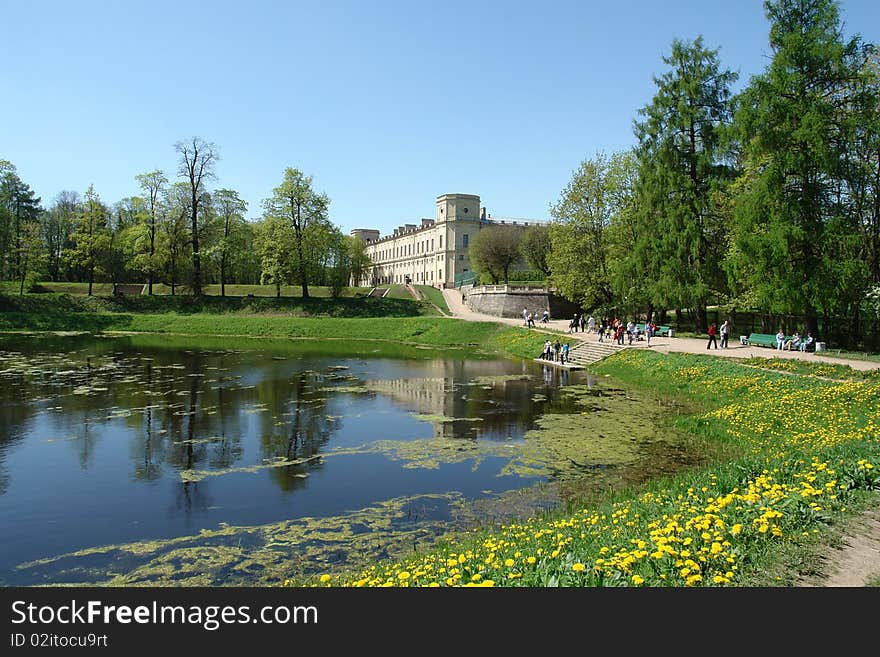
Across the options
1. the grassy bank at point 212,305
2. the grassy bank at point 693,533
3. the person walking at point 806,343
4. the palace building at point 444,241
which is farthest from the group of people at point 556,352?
the palace building at point 444,241

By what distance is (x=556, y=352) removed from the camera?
3612 centimetres

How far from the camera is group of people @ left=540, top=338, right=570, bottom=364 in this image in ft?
114

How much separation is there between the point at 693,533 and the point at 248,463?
10429mm

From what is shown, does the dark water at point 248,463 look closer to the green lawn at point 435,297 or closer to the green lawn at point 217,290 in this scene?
the green lawn at point 435,297

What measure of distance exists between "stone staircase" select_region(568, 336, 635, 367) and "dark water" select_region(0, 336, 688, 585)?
503 cm

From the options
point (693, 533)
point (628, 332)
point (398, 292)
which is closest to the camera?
point (693, 533)

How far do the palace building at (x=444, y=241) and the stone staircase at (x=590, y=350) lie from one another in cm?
5848

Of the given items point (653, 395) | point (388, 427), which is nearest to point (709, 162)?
point (653, 395)

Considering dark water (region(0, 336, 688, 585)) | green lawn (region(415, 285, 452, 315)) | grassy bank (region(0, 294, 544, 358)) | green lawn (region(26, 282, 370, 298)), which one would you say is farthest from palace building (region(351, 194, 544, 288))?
dark water (region(0, 336, 688, 585))

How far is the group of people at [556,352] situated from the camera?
114 feet

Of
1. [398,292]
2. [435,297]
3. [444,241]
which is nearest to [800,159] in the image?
[435,297]

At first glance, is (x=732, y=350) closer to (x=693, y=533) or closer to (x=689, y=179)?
(x=689, y=179)

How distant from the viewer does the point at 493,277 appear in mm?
86812

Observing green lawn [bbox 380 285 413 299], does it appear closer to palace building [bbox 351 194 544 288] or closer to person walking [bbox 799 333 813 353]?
palace building [bbox 351 194 544 288]
